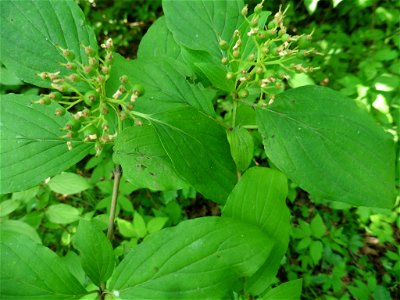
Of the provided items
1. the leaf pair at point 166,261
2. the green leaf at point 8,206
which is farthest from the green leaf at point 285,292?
the green leaf at point 8,206

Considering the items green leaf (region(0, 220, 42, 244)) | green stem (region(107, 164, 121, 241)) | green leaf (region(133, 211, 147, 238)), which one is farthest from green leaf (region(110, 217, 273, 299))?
green leaf (region(133, 211, 147, 238))

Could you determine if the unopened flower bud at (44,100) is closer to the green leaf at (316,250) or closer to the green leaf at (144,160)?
the green leaf at (144,160)

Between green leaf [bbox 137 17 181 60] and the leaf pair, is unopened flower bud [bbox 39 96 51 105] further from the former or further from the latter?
green leaf [bbox 137 17 181 60]

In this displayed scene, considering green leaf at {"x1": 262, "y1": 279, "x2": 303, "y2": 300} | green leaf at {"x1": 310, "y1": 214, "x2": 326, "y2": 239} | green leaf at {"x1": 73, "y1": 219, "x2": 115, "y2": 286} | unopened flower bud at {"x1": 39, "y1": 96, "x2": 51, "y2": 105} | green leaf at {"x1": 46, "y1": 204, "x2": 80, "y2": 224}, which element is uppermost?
unopened flower bud at {"x1": 39, "y1": 96, "x2": 51, "y2": 105}

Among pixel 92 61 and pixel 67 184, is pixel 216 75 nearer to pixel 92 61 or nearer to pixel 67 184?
pixel 92 61

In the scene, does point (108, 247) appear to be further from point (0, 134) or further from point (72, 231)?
point (72, 231)

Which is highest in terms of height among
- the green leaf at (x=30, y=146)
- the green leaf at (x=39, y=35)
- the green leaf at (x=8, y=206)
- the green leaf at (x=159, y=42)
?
the green leaf at (x=39, y=35)

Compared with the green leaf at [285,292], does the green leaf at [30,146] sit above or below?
above

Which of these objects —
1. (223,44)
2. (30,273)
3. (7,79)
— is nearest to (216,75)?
(223,44)
